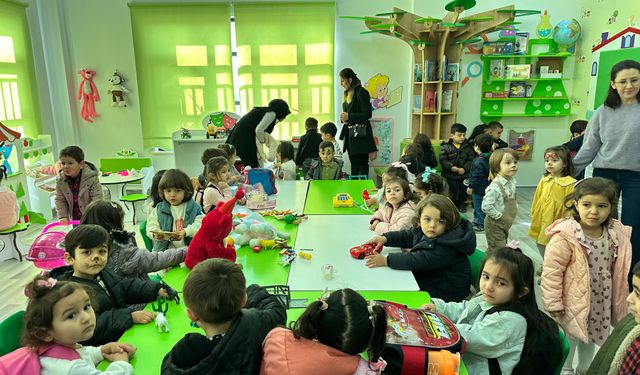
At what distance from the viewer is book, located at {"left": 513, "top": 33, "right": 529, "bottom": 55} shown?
6.57m

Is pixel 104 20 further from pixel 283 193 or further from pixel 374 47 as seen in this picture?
pixel 283 193

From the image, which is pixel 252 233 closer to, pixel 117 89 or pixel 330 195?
pixel 330 195

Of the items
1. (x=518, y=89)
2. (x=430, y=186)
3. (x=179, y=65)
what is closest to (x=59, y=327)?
(x=430, y=186)

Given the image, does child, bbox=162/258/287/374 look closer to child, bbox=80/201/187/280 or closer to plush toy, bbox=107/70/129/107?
child, bbox=80/201/187/280

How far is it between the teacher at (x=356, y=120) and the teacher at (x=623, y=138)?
2.85m

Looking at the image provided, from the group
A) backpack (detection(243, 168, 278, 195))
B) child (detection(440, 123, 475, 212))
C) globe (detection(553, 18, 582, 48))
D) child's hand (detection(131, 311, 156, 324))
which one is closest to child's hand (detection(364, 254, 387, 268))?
child's hand (detection(131, 311, 156, 324))

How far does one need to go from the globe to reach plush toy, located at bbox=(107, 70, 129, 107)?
6.43 metres

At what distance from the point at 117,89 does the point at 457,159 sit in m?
5.05

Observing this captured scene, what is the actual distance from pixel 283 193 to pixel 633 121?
8.67 feet

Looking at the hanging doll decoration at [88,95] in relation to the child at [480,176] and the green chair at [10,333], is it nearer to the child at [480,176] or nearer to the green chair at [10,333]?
the child at [480,176]

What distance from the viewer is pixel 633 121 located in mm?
2684

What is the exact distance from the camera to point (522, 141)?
7.02 m

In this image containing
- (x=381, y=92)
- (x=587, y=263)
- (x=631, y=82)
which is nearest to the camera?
(x=587, y=263)

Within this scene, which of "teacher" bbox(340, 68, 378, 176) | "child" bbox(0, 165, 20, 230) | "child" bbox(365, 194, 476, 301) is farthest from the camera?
"teacher" bbox(340, 68, 378, 176)
